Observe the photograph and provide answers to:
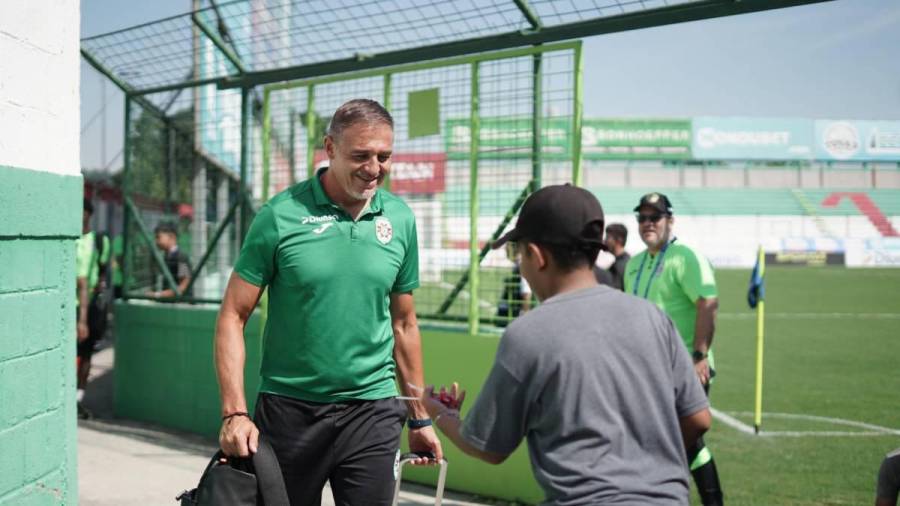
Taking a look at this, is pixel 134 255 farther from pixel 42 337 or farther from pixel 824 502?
pixel 824 502

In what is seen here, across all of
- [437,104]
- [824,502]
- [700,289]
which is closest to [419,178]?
[437,104]

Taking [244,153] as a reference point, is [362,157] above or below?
below

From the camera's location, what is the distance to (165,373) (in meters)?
8.15

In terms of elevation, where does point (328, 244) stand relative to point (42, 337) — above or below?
above

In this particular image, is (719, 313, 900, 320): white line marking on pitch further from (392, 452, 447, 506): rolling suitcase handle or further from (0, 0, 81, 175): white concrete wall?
(0, 0, 81, 175): white concrete wall

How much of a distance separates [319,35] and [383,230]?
12.4 feet

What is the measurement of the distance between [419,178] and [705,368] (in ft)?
8.03

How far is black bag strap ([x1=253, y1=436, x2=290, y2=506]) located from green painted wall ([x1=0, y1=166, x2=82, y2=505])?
95cm

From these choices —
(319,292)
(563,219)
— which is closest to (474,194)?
(319,292)

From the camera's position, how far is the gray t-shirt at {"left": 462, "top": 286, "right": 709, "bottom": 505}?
196 centimetres

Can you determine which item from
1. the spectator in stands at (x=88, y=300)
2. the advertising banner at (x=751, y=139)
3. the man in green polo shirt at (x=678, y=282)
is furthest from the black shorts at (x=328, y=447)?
the advertising banner at (x=751, y=139)

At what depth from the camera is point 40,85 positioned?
3197mm

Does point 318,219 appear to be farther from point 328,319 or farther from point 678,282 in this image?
point 678,282

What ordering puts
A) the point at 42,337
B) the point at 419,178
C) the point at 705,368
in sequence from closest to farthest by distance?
the point at 42,337
the point at 705,368
the point at 419,178
